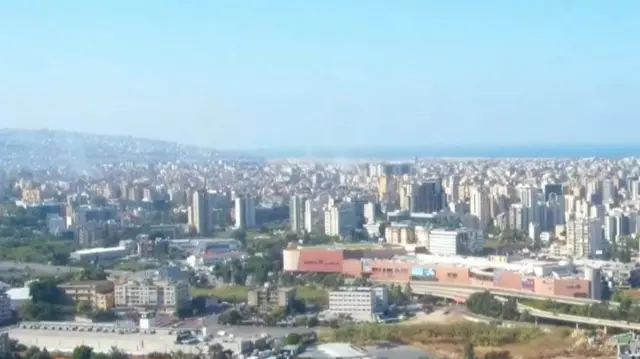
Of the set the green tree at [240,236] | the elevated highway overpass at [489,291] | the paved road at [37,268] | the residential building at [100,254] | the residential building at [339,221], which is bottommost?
the elevated highway overpass at [489,291]

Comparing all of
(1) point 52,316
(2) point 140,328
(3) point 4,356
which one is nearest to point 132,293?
(1) point 52,316

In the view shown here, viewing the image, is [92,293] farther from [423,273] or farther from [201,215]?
[201,215]

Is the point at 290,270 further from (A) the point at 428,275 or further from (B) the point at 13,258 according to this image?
(B) the point at 13,258

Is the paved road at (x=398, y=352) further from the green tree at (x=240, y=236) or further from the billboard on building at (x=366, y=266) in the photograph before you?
the green tree at (x=240, y=236)

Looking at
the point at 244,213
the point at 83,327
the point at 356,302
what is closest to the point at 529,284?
the point at 356,302

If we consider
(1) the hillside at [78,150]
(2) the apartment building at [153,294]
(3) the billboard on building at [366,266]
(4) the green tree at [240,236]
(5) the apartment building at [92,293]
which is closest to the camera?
(2) the apartment building at [153,294]

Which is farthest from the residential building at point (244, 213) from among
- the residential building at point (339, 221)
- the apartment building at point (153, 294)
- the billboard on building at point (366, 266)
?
the apartment building at point (153, 294)

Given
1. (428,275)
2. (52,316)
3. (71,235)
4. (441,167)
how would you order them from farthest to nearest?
(441,167)
(71,235)
(428,275)
(52,316)
